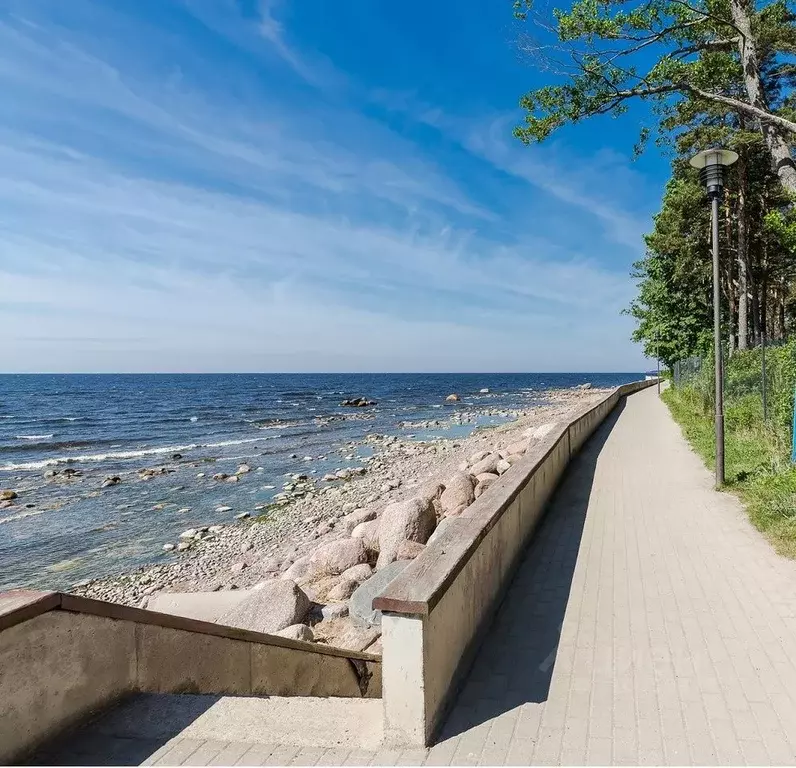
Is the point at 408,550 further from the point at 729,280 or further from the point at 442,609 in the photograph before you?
the point at 729,280

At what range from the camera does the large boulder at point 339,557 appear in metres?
9.33

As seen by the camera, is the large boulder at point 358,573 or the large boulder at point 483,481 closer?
the large boulder at point 358,573

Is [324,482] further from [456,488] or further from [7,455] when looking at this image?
[7,455]

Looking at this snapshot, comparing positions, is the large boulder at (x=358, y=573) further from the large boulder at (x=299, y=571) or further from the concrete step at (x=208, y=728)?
the concrete step at (x=208, y=728)

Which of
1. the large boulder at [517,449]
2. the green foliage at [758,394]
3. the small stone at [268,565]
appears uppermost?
the green foliage at [758,394]

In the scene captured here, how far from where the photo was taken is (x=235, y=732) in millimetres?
2998

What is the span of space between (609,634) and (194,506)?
14.5 metres

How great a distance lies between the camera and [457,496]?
35.5 feet

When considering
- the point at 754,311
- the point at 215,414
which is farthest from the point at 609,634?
the point at 215,414

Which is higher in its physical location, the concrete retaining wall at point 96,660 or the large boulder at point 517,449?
the concrete retaining wall at point 96,660

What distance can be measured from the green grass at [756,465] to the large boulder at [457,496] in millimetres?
4434

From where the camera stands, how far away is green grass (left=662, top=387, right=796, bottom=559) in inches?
260

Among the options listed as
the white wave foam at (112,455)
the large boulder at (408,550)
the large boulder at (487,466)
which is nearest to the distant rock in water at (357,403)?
the white wave foam at (112,455)

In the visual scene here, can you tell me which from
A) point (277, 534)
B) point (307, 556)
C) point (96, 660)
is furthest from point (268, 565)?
point (96, 660)
